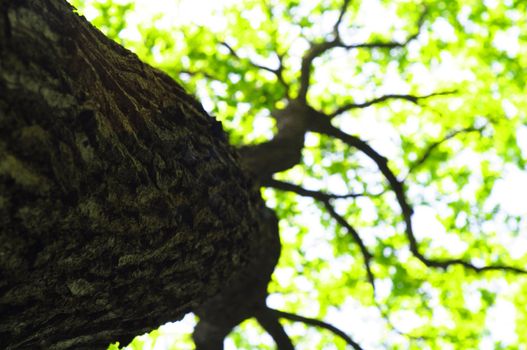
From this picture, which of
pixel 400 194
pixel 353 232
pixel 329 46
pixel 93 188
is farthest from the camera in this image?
pixel 329 46

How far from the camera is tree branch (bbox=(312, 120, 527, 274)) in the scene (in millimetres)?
6957

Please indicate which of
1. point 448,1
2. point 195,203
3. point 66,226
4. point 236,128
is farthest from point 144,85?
point 448,1

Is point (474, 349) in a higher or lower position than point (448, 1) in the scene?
lower

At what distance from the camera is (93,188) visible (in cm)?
208

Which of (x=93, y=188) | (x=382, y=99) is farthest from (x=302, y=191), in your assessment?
(x=93, y=188)

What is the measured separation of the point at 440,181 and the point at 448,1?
318cm

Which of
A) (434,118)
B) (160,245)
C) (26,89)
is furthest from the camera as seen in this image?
(434,118)

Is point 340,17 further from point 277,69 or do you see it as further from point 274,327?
point 274,327

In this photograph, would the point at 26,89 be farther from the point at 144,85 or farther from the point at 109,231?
the point at 144,85

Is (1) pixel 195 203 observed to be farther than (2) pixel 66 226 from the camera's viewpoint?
Yes

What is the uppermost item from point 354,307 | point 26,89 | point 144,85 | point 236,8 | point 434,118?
point 236,8

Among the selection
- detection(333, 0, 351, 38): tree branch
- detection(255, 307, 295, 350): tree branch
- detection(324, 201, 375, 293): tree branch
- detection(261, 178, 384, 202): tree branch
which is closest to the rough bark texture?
detection(261, 178, 384, 202): tree branch

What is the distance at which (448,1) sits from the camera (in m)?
8.06

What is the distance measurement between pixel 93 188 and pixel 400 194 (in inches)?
229
